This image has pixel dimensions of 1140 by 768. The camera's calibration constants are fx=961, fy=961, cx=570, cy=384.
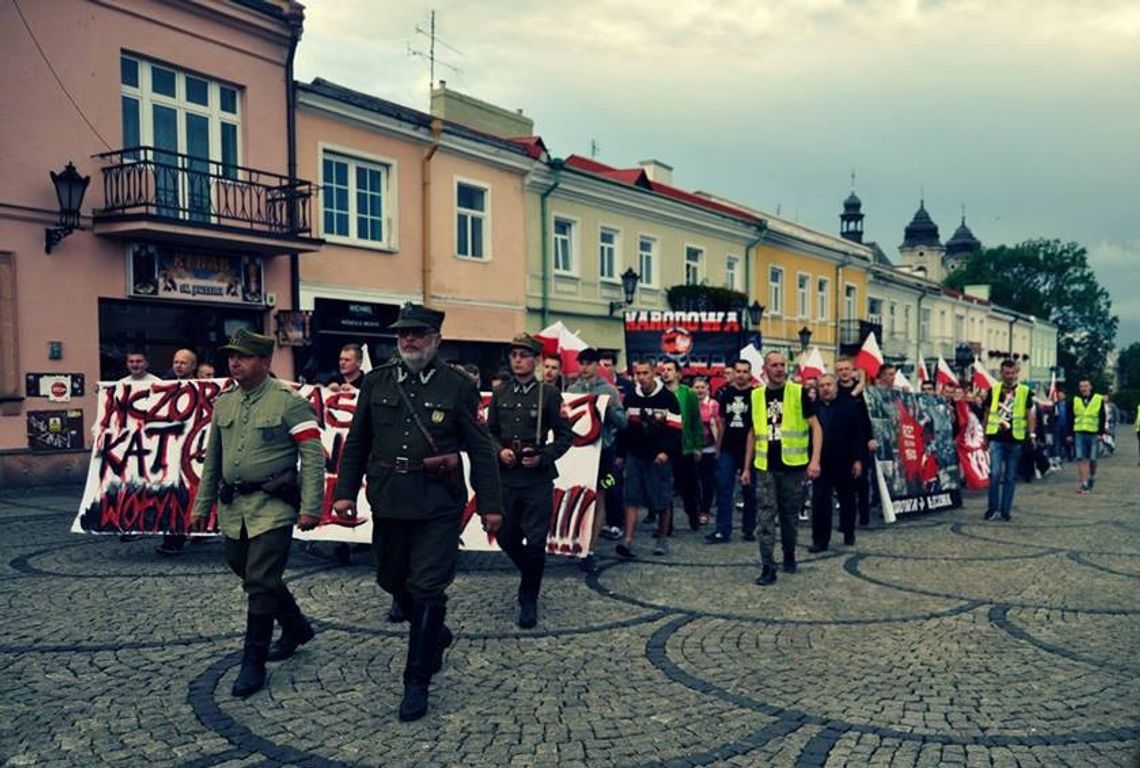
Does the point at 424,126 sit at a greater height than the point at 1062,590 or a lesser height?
greater

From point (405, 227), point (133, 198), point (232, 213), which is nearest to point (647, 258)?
point (405, 227)

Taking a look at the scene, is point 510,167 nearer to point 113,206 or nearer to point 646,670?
point 113,206

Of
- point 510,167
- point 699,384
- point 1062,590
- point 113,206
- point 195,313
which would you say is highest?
point 510,167

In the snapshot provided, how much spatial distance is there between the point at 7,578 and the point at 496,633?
420 cm

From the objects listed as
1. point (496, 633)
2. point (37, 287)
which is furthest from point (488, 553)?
point (37, 287)

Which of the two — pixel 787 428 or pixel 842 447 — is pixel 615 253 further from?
pixel 787 428

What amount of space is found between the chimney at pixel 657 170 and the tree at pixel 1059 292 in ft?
187

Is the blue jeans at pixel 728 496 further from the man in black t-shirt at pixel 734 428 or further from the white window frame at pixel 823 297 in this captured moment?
the white window frame at pixel 823 297

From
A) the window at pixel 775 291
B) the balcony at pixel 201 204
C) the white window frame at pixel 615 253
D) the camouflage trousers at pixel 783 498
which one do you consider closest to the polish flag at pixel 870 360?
the camouflage trousers at pixel 783 498

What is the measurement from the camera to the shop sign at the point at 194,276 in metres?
15.4

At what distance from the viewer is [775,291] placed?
3688 centimetres

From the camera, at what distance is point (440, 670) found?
5355 mm

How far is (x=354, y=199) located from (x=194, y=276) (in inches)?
168

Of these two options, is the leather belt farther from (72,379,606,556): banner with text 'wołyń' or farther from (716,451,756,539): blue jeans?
(716,451,756,539): blue jeans
